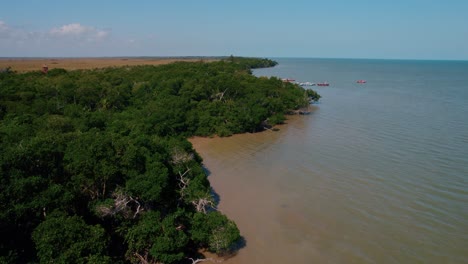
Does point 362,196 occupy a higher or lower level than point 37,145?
lower

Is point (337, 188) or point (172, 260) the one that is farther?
point (337, 188)

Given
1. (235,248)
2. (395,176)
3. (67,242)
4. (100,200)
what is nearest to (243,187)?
(235,248)

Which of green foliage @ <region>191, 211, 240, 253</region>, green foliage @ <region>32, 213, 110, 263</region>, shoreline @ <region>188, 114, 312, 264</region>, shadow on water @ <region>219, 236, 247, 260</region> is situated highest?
green foliage @ <region>32, 213, 110, 263</region>

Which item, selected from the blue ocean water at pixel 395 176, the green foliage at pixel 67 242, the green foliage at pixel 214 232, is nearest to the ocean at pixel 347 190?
the blue ocean water at pixel 395 176

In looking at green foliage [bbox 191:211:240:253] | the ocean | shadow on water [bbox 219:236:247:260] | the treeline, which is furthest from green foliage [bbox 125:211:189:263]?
the ocean

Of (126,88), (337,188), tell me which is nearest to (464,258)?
(337,188)

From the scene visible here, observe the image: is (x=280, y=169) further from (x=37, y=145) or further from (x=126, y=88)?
(x=126, y=88)

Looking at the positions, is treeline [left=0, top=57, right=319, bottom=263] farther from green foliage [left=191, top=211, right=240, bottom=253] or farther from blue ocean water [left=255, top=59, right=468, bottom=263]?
blue ocean water [left=255, top=59, right=468, bottom=263]

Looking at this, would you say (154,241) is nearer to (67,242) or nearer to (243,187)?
(67,242)

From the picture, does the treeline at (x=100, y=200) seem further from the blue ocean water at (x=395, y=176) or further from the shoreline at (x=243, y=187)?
the blue ocean water at (x=395, y=176)
